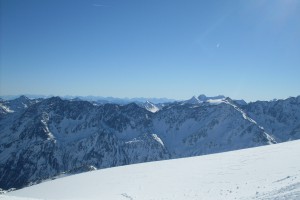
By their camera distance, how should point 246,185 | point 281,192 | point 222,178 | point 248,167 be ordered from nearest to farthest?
point 281,192 < point 246,185 < point 222,178 < point 248,167

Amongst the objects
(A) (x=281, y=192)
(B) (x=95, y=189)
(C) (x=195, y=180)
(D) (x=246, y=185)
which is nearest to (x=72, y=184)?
(B) (x=95, y=189)

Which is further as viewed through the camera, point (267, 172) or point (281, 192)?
point (267, 172)

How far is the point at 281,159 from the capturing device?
36.0 meters

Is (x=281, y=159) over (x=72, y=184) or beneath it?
over

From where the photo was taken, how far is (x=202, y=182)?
1368 inches

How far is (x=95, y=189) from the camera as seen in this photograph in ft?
140

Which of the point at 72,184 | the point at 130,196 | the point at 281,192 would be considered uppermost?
the point at 281,192

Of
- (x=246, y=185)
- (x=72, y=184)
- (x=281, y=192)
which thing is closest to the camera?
(x=281, y=192)

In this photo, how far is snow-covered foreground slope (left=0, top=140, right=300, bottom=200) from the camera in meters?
26.3

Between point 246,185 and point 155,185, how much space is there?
1259cm

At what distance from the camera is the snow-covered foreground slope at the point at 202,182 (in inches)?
1036

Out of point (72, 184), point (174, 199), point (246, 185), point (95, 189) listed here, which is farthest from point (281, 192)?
point (72, 184)

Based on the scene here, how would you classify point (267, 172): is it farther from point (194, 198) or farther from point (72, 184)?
point (72, 184)

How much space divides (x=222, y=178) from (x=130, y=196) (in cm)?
1019
